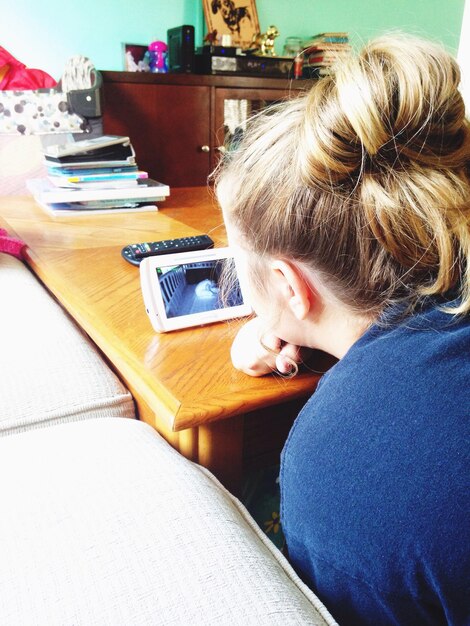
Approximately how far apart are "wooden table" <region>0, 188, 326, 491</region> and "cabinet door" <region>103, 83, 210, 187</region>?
1292 millimetres

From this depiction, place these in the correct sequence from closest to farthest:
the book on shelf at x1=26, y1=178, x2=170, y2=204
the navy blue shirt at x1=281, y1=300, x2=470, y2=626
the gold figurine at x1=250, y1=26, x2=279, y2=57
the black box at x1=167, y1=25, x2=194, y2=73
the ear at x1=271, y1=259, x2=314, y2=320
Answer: the navy blue shirt at x1=281, y1=300, x2=470, y2=626
the ear at x1=271, y1=259, x2=314, y2=320
the book on shelf at x1=26, y1=178, x2=170, y2=204
the black box at x1=167, y1=25, x2=194, y2=73
the gold figurine at x1=250, y1=26, x2=279, y2=57

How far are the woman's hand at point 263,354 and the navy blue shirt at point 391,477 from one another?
11cm

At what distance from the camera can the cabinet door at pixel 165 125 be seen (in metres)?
2.30

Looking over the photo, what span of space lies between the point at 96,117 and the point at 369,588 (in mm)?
1736

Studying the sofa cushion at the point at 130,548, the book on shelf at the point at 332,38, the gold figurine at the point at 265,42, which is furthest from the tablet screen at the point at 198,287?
the book on shelf at the point at 332,38

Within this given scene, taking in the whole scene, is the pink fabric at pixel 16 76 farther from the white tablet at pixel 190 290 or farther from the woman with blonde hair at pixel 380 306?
the woman with blonde hair at pixel 380 306

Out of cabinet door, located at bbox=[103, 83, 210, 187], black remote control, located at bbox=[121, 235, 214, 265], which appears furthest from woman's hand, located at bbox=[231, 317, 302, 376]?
cabinet door, located at bbox=[103, 83, 210, 187]

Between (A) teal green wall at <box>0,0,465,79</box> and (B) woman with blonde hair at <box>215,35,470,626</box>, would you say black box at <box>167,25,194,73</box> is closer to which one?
(A) teal green wall at <box>0,0,465,79</box>

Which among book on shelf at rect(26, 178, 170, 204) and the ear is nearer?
the ear

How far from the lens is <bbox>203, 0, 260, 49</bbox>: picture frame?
269 centimetres

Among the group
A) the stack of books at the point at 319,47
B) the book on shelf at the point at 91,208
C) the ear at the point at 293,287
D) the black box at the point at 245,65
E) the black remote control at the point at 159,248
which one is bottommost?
the book on shelf at the point at 91,208

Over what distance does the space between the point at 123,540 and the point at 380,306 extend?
351mm

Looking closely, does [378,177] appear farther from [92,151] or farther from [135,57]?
[135,57]

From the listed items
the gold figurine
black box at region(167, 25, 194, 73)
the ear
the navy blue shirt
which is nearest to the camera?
the navy blue shirt
